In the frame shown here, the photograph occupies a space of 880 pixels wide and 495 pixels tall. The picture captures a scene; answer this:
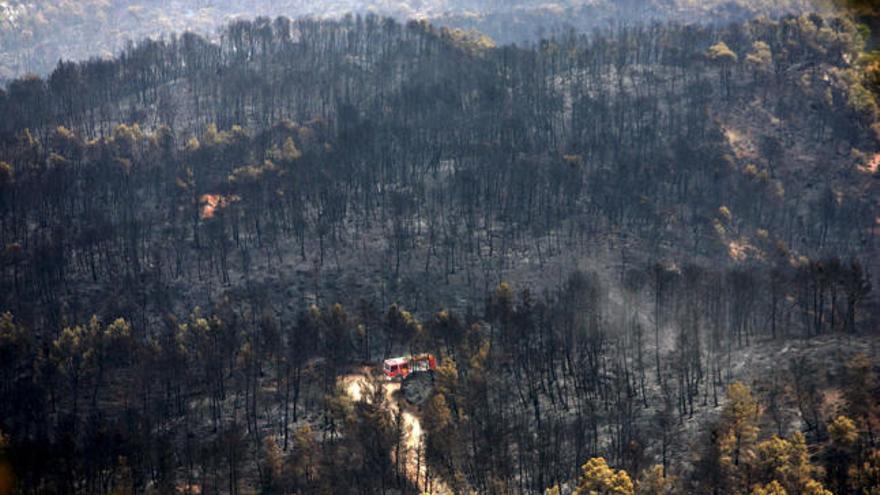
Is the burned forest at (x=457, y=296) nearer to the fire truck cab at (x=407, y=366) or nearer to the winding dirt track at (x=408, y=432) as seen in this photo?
the fire truck cab at (x=407, y=366)

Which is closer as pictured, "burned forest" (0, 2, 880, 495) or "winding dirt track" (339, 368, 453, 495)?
"burned forest" (0, 2, 880, 495)

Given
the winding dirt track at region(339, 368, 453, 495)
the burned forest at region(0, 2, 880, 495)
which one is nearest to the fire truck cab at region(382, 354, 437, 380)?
the burned forest at region(0, 2, 880, 495)

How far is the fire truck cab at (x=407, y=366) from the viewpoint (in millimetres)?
107812

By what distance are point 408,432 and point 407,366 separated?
1417cm

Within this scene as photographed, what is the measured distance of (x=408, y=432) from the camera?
95938 millimetres

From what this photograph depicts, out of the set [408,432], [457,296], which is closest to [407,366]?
[408,432]

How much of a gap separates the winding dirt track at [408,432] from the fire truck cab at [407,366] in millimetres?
1375

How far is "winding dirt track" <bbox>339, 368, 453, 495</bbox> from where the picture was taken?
85.9 metres

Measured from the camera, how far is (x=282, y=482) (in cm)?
8450

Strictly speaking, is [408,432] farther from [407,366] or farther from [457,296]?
[457,296]

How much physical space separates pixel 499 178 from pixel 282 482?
9385cm

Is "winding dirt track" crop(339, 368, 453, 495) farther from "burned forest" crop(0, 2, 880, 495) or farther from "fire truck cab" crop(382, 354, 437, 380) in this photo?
"fire truck cab" crop(382, 354, 437, 380)

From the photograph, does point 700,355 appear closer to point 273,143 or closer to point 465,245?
point 465,245

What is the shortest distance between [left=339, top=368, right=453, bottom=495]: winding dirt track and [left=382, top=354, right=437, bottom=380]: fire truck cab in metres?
1.37
